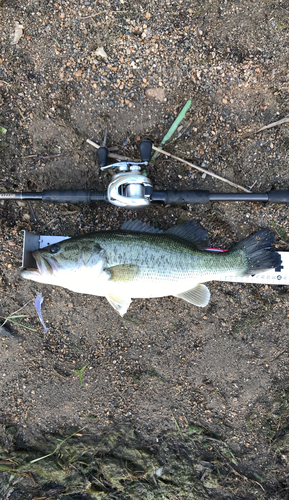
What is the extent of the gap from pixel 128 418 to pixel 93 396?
1.81 feet

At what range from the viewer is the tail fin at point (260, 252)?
3.18 m

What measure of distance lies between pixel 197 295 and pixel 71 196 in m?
1.83

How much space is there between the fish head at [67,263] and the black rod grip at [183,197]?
2.96ft

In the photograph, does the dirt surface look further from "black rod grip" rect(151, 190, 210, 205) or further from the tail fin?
"black rod grip" rect(151, 190, 210, 205)

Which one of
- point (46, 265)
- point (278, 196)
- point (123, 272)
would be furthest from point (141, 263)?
point (278, 196)

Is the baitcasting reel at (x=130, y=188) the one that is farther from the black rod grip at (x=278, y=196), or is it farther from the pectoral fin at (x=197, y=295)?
the black rod grip at (x=278, y=196)

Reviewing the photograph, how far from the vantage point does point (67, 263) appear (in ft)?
9.20

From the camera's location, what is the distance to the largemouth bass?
2812 millimetres

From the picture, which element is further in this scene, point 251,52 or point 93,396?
point 93,396

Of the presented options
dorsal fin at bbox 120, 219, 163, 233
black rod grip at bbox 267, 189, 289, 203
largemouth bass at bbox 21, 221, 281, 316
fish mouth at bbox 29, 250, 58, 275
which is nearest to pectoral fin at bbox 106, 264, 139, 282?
largemouth bass at bbox 21, 221, 281, 316

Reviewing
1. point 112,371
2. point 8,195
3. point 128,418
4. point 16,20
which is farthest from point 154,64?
point 128,418

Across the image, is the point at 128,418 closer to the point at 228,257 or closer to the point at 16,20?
the point at 228,257

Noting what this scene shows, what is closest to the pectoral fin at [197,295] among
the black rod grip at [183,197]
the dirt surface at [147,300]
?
the dirt surface at [147,300]

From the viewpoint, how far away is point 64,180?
3342mm
